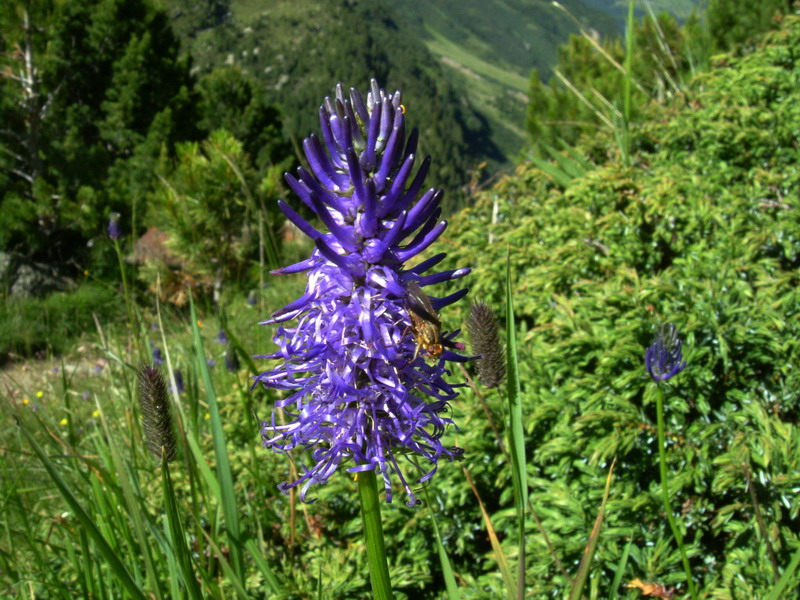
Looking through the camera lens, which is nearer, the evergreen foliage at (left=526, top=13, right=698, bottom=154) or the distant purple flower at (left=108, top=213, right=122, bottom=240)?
the distant purple flower at (left=108, top=213, right=122, bottom=240)

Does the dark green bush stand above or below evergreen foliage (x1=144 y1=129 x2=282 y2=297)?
below

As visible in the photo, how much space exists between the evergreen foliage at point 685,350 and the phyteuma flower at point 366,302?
42.5 inches

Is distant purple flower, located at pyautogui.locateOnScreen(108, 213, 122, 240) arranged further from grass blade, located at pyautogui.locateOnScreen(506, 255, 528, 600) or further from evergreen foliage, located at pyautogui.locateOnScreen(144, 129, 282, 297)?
evergreen foliage, located at pyautogui.locateOnScreen(144, 129, 282, 297)

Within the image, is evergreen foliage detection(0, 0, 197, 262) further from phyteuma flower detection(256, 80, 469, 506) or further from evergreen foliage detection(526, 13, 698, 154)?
phyteuma flower detection(256, 80, 469, 506)

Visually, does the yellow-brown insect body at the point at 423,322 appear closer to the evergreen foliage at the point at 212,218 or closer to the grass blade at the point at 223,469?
the grass blade at the point at 223,469

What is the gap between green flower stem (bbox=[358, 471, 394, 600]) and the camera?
4.59 feet

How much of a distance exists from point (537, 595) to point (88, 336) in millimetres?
10178

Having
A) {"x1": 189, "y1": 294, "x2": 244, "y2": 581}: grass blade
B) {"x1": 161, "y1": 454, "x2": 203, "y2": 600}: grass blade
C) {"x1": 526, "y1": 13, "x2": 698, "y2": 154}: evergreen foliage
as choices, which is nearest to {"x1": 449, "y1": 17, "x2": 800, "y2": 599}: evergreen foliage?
{"x1": 189, "y1": 294, "x2": 244, "y2": 581}: grass blade

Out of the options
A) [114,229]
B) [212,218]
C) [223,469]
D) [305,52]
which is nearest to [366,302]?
[223,469]

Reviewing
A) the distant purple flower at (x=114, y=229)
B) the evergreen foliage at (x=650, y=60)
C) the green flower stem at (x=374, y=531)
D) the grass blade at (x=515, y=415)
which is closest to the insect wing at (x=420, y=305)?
the grass blade at (x=515, y=415)

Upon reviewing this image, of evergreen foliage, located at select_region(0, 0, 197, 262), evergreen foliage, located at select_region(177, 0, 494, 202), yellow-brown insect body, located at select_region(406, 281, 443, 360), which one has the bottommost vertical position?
yellow-brown insect body, located at select_region(406, 281, 443, 360)

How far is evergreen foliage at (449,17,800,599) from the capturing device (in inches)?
107

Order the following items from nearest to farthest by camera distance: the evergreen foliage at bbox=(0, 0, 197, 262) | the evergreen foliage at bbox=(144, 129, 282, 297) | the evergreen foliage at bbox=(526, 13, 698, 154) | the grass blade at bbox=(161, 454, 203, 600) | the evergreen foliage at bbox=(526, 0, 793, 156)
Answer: the grass blade at bbox=(161, 454, 203, 600)
the evergreen foliage at bbox=(526, 0, 793, 156)
the evergreen foliage at bbox=(526, 13, 698, 154)
the evergreen foliage at bbox=(144, 129, 282, 297)
the evergreen foliage at bbox=(0, 0, 197, 262)

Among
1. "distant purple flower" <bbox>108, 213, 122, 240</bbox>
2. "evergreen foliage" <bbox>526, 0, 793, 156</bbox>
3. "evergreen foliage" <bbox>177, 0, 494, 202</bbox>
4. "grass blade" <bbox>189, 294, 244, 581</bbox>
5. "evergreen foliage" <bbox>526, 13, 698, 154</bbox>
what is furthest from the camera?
"evergreen foliage" <bbox>177, 0, 494, 202</bbox>
